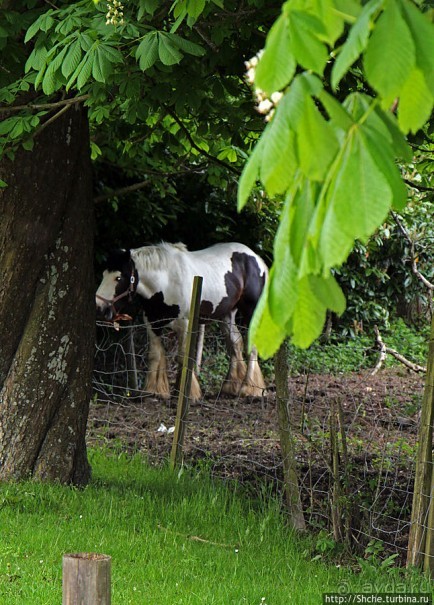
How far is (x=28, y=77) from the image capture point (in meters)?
5.71

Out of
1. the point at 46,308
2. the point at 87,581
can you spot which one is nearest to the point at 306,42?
the point at 87,581

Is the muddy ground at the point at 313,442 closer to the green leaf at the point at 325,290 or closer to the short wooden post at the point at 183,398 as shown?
the short wooden post at the point at 183,398

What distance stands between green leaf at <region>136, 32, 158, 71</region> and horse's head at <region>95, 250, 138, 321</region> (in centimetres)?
624

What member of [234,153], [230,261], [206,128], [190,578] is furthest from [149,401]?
[190,578]

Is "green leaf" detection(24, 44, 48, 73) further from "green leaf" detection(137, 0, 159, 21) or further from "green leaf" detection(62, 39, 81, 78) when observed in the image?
"green leaf" detection(137, 0, 159, 21)

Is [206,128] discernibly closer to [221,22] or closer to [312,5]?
[221,22]

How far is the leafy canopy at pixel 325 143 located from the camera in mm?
1598

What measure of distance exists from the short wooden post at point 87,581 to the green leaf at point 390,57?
81.9 inches

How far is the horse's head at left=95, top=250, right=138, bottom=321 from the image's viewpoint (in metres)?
11.0

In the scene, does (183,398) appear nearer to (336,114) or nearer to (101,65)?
(101,65)

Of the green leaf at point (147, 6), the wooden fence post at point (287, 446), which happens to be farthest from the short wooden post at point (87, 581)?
the wooden fence post at point (287, 446)

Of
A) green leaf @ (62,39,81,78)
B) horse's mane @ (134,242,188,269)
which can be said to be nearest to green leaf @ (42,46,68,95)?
green leaf @ (62,39,81,78)

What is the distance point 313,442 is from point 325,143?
5.09m

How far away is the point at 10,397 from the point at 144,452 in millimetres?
1925
